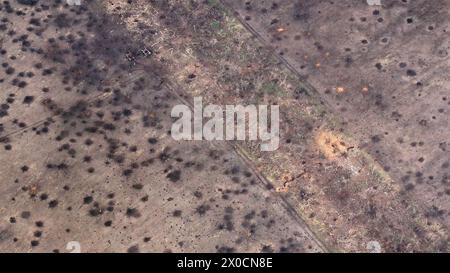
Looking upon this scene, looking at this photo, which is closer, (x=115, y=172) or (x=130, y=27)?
(x=115, y=172)

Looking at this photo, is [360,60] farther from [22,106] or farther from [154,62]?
[22,106]

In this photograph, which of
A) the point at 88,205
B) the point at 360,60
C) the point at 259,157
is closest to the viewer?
the point at 88,205

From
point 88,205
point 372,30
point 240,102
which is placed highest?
point 372,30

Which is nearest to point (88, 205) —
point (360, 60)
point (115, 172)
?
point (115, 172)

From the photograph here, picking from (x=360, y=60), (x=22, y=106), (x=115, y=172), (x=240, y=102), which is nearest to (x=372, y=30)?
(x=360, y=60)

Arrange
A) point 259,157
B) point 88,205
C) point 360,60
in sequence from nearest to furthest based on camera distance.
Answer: point 88,205
point 259,157
point 360,60

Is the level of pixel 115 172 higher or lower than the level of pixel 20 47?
lower
